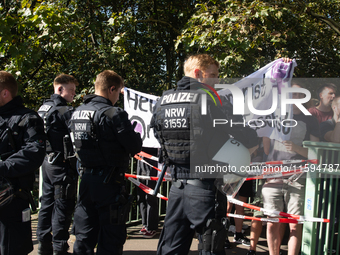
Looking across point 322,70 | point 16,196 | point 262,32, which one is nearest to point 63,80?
point 16,196

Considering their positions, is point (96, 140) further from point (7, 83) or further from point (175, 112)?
point (7, 83)

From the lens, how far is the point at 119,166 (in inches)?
123

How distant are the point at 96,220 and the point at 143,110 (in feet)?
7.42

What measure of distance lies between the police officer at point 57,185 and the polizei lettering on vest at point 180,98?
151 cm

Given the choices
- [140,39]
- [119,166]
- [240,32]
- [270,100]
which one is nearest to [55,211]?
[119,166]

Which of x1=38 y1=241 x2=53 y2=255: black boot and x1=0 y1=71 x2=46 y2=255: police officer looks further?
x1=38 y1=241 x2=53 y2=255: black boot

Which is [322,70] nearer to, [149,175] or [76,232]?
[149,175]

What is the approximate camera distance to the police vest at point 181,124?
270 centimetres

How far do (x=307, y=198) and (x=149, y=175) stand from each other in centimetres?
243

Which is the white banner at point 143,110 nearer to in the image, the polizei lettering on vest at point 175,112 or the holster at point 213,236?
the polizei lettering on vest at point 175,112

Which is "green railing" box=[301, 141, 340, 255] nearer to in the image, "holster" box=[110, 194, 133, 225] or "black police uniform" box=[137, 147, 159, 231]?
"holster" box=[110, 194, 133, 225]

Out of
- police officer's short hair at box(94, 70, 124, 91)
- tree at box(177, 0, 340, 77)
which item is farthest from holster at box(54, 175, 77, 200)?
tree at box(177, 0, 340, 77)

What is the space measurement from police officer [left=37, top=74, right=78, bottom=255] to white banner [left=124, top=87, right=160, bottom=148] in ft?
4.33

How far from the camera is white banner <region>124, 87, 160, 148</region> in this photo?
491 centimetres
